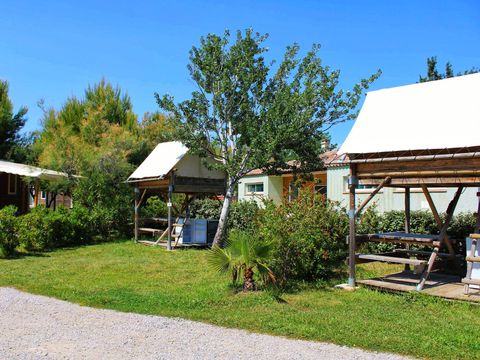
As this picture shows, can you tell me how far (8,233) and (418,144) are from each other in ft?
40.2

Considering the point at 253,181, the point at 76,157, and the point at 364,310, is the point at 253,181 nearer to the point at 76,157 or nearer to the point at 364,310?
the point at 76,157

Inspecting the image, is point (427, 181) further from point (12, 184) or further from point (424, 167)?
point (12, 184)

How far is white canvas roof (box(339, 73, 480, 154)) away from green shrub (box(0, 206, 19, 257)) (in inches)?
416

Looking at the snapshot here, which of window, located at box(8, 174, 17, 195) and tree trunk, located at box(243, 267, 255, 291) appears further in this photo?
window, located at box(8, 174, 17, 195)

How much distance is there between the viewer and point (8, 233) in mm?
14875

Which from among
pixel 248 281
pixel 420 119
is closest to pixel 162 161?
pixel 248 281

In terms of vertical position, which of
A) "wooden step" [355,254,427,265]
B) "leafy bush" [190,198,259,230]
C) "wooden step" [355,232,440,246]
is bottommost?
"wooden step" [355,254,427,265]

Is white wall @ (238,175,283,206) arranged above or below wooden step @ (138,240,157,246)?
above

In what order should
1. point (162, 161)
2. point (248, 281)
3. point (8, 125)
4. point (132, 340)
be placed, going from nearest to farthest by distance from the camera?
point (132, 340) < point (248, 281) < point (162, 161) < point (8, 125)

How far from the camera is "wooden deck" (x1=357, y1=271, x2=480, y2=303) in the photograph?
8.86 meters

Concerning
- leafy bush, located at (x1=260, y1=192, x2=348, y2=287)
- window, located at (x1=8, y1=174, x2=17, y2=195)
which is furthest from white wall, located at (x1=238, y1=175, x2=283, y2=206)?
leafy bush, located at (x1=260, y1=192, x2=348, y2=287)

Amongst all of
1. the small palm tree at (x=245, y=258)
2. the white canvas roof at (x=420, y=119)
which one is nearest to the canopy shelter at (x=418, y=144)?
the white canvas roof at (x=420, y=119)

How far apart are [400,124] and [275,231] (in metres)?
3.55

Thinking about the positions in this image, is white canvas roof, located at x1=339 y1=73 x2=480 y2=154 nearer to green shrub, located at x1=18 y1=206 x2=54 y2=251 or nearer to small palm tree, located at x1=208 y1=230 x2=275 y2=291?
small palm tree, located at x1=208 y1=230 x2=275 y2=291
